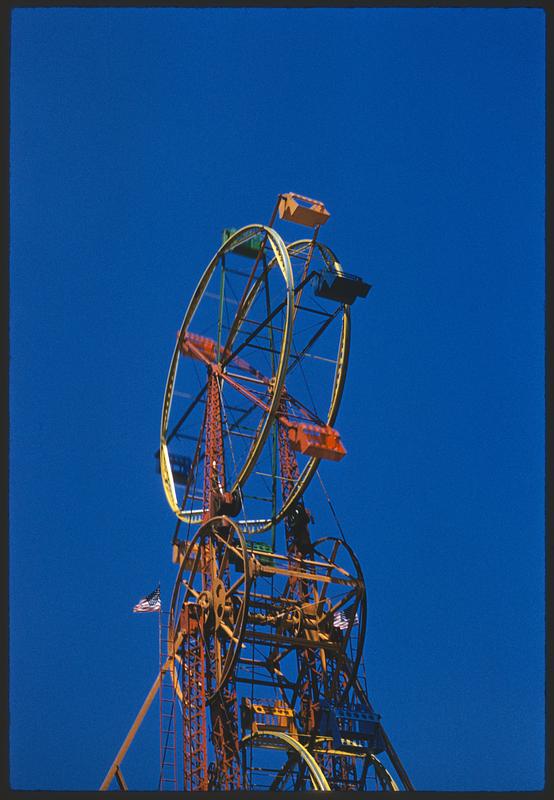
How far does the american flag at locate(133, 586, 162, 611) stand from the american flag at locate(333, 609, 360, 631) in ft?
27.0

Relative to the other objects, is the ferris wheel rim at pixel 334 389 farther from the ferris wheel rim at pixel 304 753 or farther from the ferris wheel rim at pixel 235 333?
the ferris wheel rim at pixel 304 753

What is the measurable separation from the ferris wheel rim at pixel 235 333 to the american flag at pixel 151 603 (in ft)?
10.7

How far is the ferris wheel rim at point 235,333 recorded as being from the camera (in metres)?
33.6

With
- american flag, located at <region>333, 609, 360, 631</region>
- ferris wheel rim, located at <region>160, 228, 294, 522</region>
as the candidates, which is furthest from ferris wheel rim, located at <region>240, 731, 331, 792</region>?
ferris wheel rim, located at <region>160, 228, 294, 522</region>

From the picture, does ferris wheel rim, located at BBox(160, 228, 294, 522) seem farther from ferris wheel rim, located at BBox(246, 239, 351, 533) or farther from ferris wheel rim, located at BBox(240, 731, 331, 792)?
ferris wheel rim, located at BBox(240, 731, 331, 792)

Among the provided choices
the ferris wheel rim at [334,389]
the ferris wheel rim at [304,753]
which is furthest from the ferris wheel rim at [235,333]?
the ferris wheel rim at [304,753]

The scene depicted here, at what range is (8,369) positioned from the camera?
1723 centimetres

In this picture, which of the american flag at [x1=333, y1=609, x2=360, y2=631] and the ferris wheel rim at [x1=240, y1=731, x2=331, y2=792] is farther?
the american flag at [x1=333, y1=609, x2=360, y2=631]

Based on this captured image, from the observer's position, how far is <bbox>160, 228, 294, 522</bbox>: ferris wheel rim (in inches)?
1323

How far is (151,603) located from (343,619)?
895 cm

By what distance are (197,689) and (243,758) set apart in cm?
323

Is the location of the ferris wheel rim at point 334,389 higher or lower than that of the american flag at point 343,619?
higher

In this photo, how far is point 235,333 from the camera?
39.9 metres

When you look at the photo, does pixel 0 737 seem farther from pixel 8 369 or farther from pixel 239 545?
pixel 239 545
